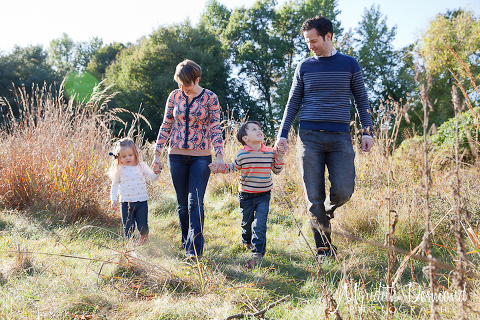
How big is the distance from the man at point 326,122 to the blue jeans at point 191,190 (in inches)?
33.7

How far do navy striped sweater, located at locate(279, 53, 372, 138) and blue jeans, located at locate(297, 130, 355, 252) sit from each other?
88 millimetres

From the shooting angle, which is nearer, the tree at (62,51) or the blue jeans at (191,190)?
the blue jeans at (191,190)

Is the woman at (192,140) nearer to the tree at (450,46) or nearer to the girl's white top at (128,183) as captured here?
the girl's white top at (128,183)

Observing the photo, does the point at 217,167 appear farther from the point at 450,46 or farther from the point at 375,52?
the point at 375,52

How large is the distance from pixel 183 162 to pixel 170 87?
19.3m

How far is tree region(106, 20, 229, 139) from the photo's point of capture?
2127cm

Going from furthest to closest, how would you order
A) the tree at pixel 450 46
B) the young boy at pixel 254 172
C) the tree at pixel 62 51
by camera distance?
1. the tree at pixel 62 51
2. the tree at pixel 450 46
3. the young boy at pixel 254 172

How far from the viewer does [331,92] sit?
2.54 metres

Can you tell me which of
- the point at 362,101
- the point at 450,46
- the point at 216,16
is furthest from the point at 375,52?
the point at 362,101

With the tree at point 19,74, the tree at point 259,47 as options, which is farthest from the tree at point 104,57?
the tree at point 259,47

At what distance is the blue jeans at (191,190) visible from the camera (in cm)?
269

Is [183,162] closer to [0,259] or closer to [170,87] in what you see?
[0,259]

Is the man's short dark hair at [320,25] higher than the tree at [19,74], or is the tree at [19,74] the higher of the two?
the tree at [19,74]

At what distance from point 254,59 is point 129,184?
77.5 feet
